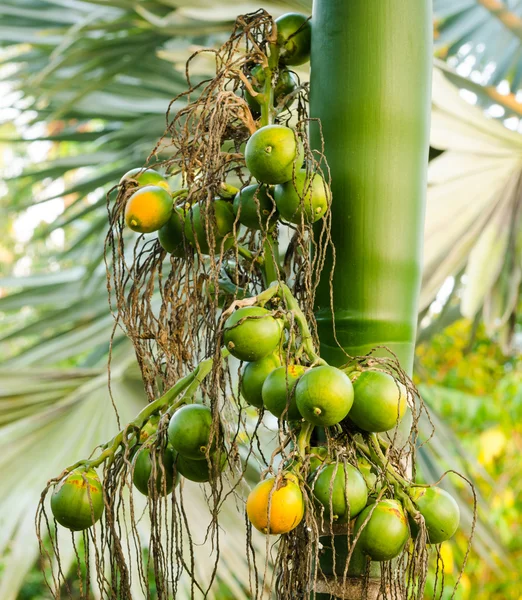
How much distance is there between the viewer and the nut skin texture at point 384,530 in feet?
1.93

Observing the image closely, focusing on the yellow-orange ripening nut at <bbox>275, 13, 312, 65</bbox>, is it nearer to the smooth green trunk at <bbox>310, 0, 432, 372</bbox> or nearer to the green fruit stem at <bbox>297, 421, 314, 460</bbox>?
the smooth green trunk at <bbox>310, 0, 432, 372</bbox>

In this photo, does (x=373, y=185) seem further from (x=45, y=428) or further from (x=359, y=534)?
(x=45, y=428)

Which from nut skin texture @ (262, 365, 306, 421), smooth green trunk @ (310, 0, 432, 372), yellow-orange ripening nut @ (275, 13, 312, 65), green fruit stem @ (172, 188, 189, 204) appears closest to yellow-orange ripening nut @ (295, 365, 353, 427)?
nut skin texture @ (262, 365, 306, 421)

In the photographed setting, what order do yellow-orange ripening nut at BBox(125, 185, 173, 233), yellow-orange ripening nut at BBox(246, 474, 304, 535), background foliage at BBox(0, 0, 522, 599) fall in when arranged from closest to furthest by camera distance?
yellow-orange ripening nut at BBox(246, 474, 304, 535) < yellow-orange ripening nut at BBox(125, 185, 173, 233) < background foliage at BBox(0, 0, 522, 599)

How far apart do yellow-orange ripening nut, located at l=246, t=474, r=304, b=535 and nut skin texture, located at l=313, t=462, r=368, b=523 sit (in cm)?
2

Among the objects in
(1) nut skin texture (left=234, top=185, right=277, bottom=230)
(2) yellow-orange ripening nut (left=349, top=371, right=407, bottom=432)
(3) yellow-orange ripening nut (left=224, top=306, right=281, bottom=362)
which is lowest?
(2) yellow-orange ripening nut (left=349, top=371, right=407, bottom=432)

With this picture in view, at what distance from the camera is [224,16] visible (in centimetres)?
135

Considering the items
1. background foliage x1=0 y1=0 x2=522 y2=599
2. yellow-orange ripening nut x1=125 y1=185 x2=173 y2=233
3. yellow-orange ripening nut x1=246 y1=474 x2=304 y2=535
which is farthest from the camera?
background foliage x1=0 y1=0 x2=522 y2=599

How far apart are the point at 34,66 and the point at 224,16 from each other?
1370 millimetres

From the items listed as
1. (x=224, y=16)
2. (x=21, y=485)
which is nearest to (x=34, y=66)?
(x=224, y=16)

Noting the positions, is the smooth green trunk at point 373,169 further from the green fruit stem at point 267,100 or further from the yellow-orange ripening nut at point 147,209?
the yellow-orange ripening nut at point 147,209

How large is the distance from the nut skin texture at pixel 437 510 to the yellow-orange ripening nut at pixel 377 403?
0.21ft

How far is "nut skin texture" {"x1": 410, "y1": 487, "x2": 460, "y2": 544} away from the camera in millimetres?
610

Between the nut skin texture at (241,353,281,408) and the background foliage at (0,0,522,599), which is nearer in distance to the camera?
the nut skin texture at (241,353,281,408)
